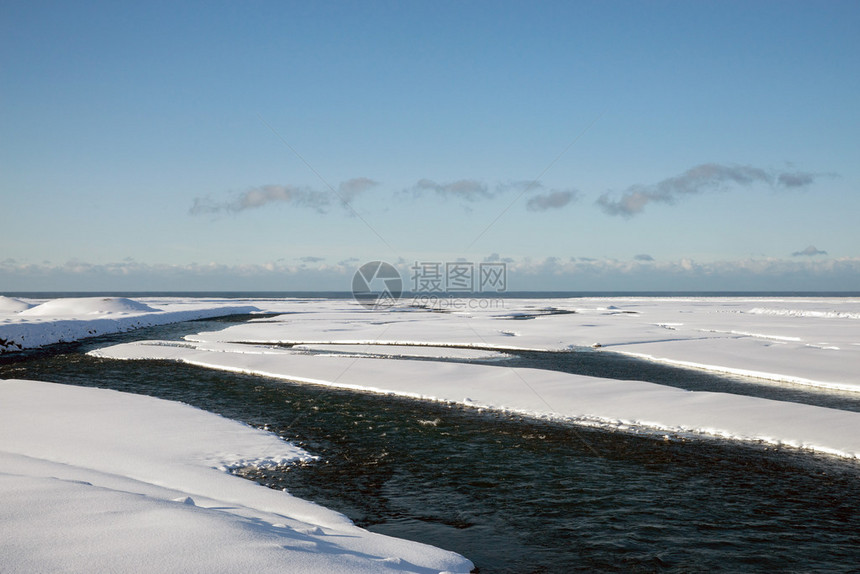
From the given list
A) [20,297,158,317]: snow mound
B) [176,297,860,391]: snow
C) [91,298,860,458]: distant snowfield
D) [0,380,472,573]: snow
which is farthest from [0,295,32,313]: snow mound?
[0,380,472,573]: snow

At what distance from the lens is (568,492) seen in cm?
890

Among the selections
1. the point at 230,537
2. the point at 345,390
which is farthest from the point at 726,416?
the point at 230,537

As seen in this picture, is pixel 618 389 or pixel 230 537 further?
pixel 618 389

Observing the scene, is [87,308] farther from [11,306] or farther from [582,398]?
[582,398]

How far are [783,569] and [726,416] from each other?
7.04 m

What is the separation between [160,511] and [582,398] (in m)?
11.3

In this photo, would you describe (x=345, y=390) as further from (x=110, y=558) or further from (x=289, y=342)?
(x=289, y=342)

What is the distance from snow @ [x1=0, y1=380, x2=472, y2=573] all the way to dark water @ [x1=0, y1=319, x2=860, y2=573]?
→ 817 mm

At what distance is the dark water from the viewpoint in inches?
271

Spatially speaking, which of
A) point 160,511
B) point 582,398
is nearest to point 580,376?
point 582,398

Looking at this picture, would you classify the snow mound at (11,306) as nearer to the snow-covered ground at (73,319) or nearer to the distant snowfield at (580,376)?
the snow-covered ground at (73,319)

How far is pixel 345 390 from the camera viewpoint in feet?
57.6

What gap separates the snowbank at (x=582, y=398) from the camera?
11953 millimetres

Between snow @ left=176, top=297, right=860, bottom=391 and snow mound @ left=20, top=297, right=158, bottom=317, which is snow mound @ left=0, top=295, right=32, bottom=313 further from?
snow @ left=176, top=297, right=860, bottom=391
